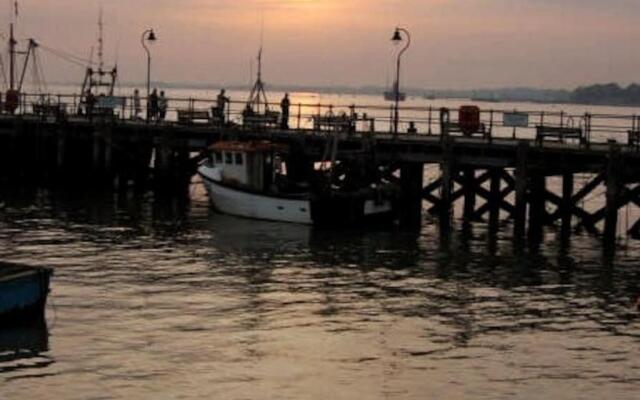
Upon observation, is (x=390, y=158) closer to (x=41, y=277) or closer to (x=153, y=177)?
(x=153, y=177)

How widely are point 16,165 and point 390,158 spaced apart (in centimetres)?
2126

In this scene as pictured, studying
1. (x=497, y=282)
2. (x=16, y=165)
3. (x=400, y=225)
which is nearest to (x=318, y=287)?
(x=497, y=282)

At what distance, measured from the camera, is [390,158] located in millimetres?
46219

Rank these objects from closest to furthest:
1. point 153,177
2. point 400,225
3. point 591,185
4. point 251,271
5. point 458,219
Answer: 1. point 251,271
2. point 591,185
3. point 400,225
4. point 458,219
5. point 153,177

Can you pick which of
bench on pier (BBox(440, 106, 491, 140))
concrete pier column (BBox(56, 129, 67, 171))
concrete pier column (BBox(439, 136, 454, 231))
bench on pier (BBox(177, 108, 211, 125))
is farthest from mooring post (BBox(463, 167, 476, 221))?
concrete pier column (BBox(56, 129, 67, 171))

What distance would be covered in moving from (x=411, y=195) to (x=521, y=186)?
5.70 metres

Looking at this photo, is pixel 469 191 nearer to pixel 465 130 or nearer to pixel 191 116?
pixel 465 130

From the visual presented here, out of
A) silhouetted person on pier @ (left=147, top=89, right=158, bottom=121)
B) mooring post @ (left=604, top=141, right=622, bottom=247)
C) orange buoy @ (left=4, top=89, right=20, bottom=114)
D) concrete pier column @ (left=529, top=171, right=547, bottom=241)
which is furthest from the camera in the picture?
orange buoy @ (left=4, top=89, right=20, bottom=114)

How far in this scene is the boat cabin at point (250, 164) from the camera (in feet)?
151

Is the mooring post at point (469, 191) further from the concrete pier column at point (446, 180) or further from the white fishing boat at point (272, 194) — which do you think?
the white fishing boat at point (272, 194)

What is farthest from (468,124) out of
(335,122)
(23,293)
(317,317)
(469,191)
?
(23,293)

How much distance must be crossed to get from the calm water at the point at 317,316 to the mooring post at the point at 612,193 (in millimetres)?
640

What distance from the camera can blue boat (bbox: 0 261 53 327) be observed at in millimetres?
24172

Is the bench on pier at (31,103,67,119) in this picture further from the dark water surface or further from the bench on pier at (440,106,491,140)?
the bench on pier at (440,106,491,140)
